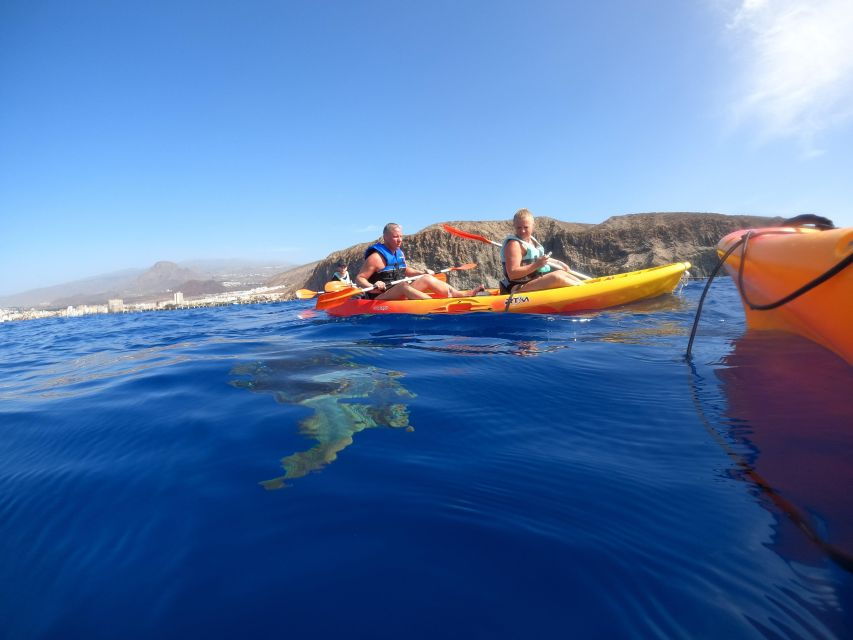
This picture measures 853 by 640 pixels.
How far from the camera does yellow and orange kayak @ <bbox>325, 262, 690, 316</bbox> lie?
16.4 feet

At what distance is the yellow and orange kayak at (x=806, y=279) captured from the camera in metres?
1.72

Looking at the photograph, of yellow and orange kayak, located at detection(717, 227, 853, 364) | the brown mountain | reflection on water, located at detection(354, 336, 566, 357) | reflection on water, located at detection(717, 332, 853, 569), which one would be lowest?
reflection on water, located at detection(717, 332, 853, 569)

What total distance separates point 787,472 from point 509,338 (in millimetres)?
2507

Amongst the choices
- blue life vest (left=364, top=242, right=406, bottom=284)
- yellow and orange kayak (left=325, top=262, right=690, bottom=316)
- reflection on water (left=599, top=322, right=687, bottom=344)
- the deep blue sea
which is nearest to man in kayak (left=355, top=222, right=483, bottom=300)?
blue life vest (left=364, top=242, right=406, bottom=284)

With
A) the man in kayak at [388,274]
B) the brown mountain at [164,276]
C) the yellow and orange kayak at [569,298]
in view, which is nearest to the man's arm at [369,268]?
the man in kayak at [388,274]

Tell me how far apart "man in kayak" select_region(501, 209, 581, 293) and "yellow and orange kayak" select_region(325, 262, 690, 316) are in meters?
0.29

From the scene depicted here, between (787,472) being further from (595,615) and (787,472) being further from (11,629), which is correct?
(11,629)

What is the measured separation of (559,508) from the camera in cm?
117

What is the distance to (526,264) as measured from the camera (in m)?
5.73

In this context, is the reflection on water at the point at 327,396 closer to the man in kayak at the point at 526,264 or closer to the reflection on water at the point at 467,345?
the reflection on water at the point at 467,345

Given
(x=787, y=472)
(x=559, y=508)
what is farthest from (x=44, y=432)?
(x=787, y=472)

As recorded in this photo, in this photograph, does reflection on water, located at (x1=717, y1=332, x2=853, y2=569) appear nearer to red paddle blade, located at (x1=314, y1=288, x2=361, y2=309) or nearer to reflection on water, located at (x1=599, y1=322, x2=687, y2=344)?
reflection on water, located at (x1=599, y1=322, x2=687, y2=344)

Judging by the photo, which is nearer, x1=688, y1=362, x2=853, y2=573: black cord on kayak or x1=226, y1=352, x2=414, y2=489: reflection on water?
x1=688, y1=362, x2=853, y2=573: black cord on kayak

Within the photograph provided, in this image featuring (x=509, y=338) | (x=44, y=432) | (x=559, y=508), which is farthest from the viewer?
(x=509, y=338)
